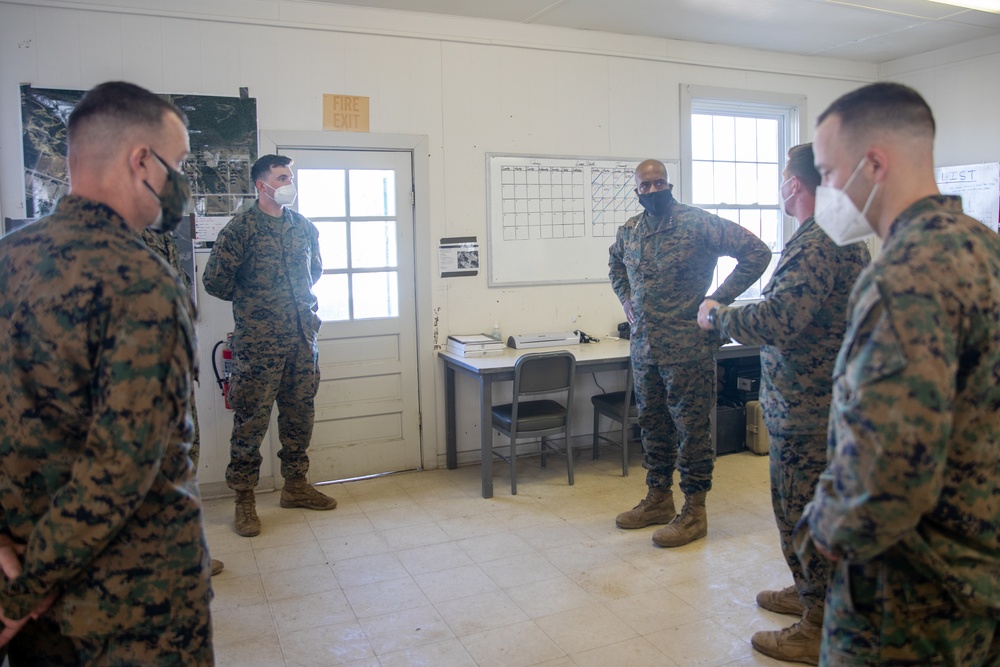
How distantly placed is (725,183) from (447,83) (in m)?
2.43

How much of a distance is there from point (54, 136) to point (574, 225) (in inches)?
125

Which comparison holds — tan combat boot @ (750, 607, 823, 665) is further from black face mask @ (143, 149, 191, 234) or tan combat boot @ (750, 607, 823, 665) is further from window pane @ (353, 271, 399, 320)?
window pane @ (353, 271, 399, 320)

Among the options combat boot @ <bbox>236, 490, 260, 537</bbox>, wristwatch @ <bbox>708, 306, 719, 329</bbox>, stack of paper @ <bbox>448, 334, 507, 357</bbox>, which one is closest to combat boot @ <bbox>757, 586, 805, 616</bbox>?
wristwatch @ <bbox>708, 306, 719, 329</bbox>

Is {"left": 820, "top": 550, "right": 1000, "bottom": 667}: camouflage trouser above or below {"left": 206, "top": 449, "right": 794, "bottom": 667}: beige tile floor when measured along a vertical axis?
above

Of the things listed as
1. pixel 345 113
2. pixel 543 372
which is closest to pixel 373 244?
pixel 345 113

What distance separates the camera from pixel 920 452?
1188 millimetres

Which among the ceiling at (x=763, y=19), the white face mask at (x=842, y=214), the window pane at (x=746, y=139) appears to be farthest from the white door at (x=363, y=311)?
the white face mask at (x=842, y=214)

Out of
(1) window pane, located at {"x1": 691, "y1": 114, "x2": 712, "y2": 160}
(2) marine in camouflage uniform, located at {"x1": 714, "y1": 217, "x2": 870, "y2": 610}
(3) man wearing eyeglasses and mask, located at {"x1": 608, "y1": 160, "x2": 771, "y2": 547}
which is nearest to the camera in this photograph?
(2) marine in camouflage uniform, located at {"x1": 714, "y1": 217, "x2": 870, "y2": 610}

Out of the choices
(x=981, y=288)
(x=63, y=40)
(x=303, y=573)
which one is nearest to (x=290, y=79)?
(x=63, y=40)

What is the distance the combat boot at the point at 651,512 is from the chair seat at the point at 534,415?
790 mm

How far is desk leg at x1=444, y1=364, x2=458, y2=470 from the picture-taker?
15.8 ft

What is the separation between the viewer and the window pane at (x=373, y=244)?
4621 mm

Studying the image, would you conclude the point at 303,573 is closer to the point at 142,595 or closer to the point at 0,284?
the point at 142,595

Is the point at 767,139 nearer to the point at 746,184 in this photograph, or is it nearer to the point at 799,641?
the point at 746,184
